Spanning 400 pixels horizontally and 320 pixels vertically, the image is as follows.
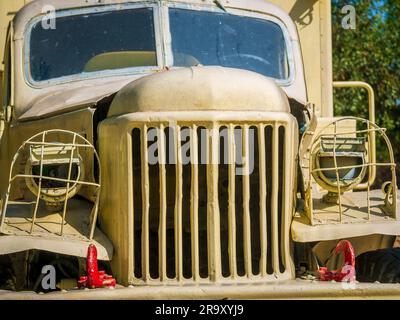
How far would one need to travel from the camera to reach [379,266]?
215 inches

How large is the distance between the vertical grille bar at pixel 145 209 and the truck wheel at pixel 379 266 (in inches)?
54.8

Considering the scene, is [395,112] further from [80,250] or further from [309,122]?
[80,250]

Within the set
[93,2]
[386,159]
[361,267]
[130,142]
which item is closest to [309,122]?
[361,267]

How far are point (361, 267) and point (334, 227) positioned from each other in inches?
30.5

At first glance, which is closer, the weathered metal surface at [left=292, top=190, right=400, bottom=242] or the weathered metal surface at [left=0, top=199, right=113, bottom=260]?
the weathered metal surface at [left=0, top=199, right=113, bottom=260]

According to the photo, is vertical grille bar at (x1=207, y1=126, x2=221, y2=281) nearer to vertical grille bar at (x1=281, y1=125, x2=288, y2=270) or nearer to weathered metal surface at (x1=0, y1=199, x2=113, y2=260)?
vertical grille bar at (x1=281, y1=125, x2=288, y2=270)

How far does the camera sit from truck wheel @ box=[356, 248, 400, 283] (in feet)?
17.5

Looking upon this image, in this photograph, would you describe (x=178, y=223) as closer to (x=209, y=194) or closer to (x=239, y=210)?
(x=209, y=194)

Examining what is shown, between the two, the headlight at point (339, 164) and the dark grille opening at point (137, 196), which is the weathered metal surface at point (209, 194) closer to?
the dark grille opening at point (137, 196)

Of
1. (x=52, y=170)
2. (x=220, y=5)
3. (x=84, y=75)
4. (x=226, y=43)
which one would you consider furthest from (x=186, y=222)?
(x=220, y=5)

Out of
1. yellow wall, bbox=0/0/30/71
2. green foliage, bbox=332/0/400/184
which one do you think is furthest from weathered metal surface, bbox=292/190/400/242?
green foliage, bbox=332/0/400/184

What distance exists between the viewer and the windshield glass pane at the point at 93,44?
6273 millimetres

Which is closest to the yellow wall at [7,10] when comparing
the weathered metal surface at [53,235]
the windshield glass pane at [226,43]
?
the windshield glass pane at [226,43]

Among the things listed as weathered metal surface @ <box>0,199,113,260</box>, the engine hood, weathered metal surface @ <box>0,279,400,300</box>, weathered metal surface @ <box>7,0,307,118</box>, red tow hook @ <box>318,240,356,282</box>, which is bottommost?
weathered metal surface @ <box>0,279,400,300</box>
